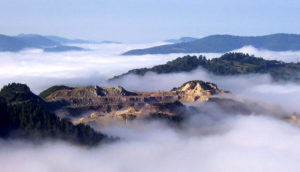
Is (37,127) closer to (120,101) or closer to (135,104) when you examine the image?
(120,101)

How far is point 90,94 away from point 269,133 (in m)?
45.1

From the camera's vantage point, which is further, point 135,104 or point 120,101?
point 120,101

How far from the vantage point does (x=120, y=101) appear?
393 ft

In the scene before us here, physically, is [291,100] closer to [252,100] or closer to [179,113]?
[252,100]

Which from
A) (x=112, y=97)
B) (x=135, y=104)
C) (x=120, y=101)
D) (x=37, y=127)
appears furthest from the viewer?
(x=112, y=97)

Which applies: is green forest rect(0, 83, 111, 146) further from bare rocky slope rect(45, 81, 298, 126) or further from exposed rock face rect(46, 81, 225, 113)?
exposed rock face rect(46, 81, 225, 113)

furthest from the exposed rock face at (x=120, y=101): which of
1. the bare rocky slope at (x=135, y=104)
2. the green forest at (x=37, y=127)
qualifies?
the green forest at (x=37, y=127)

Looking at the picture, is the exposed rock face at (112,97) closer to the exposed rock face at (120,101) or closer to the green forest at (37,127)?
the exposed rock face at (120,101)

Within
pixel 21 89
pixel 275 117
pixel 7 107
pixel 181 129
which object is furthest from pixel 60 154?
pixel 275 117

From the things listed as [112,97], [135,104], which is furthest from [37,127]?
[135,104]

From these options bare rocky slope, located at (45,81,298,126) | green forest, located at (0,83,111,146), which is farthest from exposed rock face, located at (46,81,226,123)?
green forest, located at (0,83,111,146)

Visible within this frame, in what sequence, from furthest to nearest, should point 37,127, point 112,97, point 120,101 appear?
point 112,97
point 120,101
point 37,127

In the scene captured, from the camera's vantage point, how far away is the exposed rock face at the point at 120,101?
347 ft

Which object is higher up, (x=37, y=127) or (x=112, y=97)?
(x=112, y=97)
